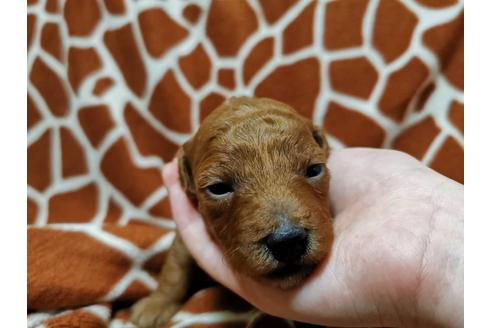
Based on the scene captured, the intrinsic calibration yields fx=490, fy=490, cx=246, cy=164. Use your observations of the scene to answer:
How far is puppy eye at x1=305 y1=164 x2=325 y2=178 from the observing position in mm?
1686

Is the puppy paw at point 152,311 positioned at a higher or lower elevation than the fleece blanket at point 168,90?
lower

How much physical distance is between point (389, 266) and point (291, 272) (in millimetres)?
298

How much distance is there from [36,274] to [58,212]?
0.67 meters

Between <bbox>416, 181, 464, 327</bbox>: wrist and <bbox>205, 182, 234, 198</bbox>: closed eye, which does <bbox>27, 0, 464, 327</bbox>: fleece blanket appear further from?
<bbox>416, 181, 464, 327</bbox>: wrist

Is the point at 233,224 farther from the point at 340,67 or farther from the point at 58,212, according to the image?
the point at 58,212

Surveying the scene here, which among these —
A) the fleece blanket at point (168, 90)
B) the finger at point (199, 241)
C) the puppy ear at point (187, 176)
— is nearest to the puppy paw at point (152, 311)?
the fleece blanket at point (168, 90)

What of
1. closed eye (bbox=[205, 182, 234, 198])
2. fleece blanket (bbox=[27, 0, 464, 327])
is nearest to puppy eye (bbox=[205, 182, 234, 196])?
closed eye (bbox=[205, 182, 234, 198])

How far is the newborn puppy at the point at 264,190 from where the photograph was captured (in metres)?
1.46

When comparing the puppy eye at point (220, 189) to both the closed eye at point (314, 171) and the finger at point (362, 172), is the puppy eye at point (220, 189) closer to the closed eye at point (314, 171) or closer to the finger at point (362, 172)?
the closed eye at point (314, 171)

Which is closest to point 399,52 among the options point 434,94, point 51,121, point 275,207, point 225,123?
point 434,94

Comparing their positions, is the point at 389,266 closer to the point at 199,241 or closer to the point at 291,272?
the point at 291,272

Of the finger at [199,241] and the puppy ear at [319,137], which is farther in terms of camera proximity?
the puppy ear at [319,137]

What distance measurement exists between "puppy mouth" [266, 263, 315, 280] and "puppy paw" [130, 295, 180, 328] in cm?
88

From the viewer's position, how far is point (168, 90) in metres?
2.84
